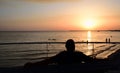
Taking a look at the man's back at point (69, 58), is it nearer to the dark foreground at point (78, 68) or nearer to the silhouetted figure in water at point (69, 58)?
the silhouetted figure in water at point (69, 58)

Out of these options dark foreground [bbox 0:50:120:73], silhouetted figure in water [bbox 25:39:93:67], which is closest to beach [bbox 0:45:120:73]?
dark foreground [bbox 0:50:120:73]

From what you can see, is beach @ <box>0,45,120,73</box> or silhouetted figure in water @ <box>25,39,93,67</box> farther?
silhouetted figure in water @ <box>25,39,93,67</box>

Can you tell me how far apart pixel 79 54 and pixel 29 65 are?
0.98 meters

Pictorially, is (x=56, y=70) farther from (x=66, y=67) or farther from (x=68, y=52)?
(x=68, y=52)

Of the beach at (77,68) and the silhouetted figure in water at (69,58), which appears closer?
the beach at (77,68)

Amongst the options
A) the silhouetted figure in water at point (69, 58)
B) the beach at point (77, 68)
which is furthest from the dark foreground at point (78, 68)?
the silhouetted figure in water at point (69, 58)

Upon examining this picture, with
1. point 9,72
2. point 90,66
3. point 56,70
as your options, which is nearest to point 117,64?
point 90,66

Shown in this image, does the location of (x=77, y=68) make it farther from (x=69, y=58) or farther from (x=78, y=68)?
(x=69, y=58)

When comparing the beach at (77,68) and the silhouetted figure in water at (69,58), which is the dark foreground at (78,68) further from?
the silhouetted figure in water at (69,58)

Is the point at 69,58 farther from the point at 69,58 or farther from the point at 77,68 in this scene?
the point at 77,68

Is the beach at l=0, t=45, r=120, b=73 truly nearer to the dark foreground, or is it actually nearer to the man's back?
the dark foreground

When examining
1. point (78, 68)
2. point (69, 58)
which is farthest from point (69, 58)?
point (78, 68)

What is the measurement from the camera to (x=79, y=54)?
397 centimetres

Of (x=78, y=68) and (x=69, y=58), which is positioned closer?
(x=78, y=68)
